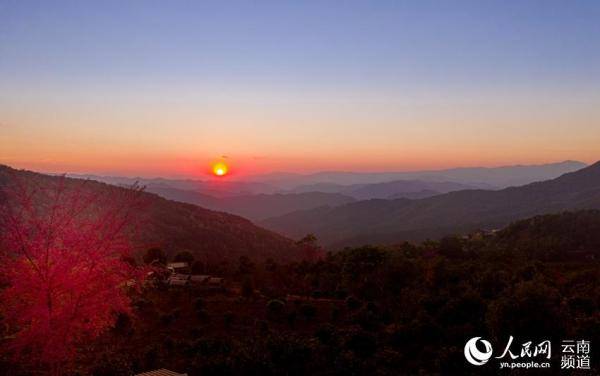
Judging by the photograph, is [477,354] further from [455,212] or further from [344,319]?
[455,212]

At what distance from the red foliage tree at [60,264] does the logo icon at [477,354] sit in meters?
11.3

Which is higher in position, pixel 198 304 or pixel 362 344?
pixel 362 344

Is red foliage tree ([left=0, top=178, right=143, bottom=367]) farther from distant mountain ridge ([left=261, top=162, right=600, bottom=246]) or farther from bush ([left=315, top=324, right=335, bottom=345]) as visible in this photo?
distant mountain ridge ([left=261, top=162, right=600, bottom=246])

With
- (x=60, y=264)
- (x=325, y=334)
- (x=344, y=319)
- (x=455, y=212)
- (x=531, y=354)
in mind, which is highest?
(x=60, y=264)

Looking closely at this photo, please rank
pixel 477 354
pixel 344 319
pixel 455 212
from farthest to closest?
pixel 455 212
pixel 344 319
pixel 477 354

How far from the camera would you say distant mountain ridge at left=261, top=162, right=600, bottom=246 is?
5271 inches

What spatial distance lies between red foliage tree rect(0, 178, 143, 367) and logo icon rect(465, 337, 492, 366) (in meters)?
11.3

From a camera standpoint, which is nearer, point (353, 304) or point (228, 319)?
point (228, 319)

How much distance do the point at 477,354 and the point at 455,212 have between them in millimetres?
160338

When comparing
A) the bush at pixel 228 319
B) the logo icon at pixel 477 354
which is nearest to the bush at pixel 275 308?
the bush at pixel 228 319

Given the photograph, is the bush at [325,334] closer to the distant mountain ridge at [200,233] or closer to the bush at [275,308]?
the bush at [275,308]

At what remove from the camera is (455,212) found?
167m

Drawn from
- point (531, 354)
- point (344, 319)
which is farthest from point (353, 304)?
point (531, 354)

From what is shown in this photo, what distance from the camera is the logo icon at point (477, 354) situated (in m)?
14.8
